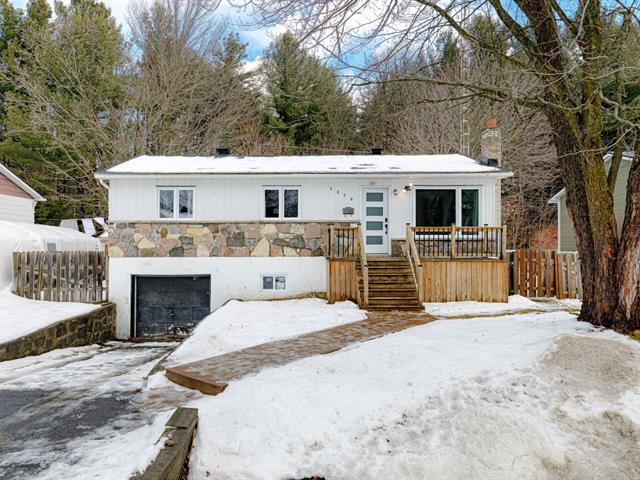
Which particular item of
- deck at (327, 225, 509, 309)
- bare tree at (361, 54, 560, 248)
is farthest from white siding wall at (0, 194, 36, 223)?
bare tree at (361, 54, 560, 248)

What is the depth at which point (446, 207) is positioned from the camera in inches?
480

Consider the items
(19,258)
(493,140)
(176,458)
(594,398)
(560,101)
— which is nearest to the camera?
(176,458)

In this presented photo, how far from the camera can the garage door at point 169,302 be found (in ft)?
39.9

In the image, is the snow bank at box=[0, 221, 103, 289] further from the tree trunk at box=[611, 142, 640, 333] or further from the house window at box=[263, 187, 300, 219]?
the tree trunk at box=[611, 142, 640, 333]

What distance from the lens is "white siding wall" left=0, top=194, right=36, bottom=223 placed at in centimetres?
1692

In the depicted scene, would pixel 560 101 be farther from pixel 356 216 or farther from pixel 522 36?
pixel 356 216

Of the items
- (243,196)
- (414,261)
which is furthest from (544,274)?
(243,196)

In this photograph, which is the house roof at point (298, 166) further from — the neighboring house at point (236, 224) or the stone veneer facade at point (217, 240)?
the stone veneer facade at point (217, 240)

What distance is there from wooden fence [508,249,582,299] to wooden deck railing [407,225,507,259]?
1564mm

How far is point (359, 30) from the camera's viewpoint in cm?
670

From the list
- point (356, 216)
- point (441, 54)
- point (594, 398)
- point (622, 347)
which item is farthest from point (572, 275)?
point (594, 398)

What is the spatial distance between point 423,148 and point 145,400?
18.6 m

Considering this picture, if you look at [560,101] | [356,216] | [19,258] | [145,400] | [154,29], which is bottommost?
[145,400]

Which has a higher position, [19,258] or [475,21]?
[475,21]
